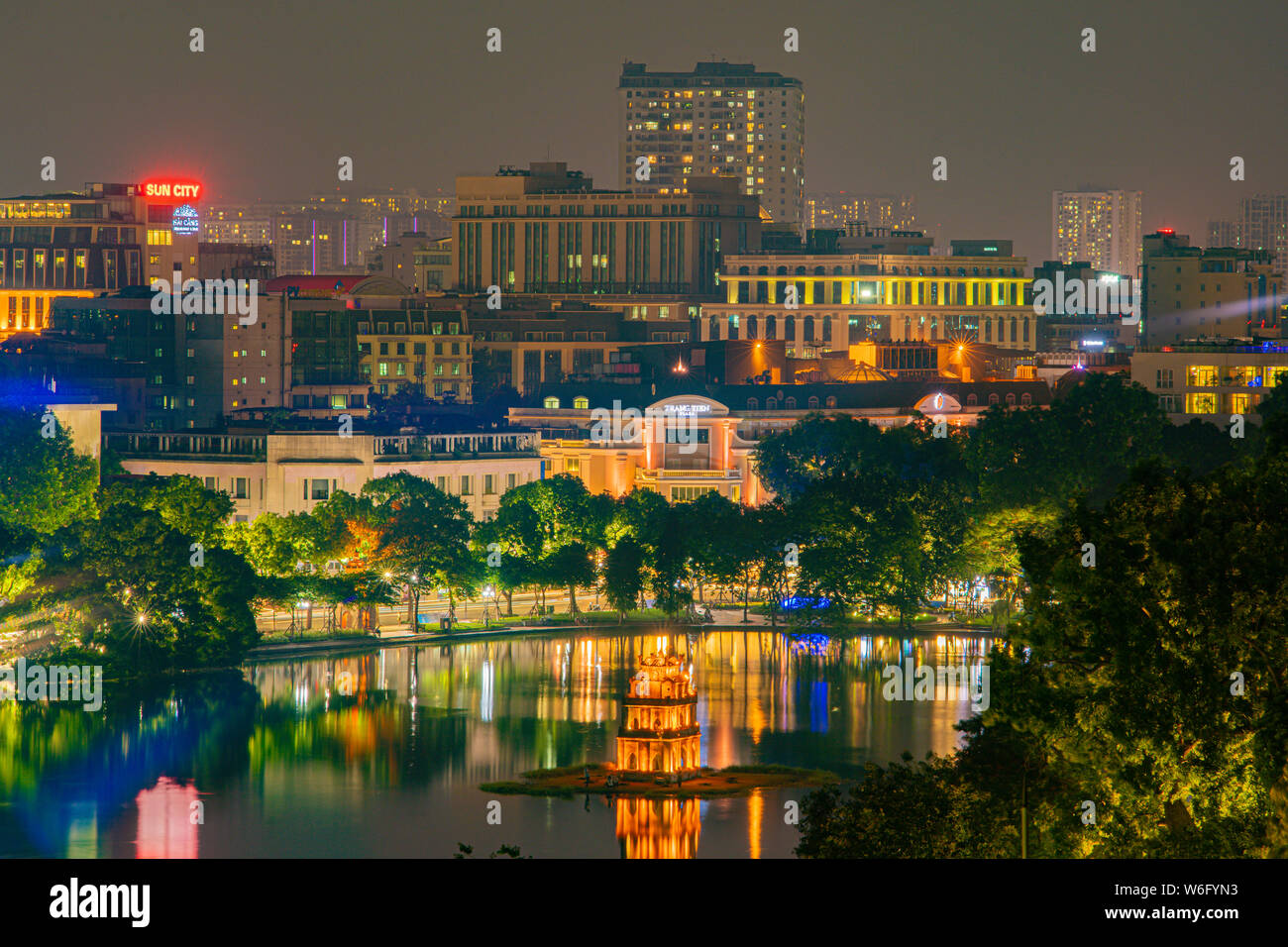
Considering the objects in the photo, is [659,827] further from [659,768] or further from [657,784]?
[659,768]

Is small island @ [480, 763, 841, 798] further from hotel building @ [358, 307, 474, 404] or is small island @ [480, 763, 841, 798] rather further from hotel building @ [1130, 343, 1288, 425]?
hotel building @ [358, 307, 474, 404]

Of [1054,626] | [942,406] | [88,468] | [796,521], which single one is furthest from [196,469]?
[1054,626]

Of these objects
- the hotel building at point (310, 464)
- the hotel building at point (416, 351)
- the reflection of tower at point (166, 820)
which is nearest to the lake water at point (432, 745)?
the reflection of tower at point (166, 820)

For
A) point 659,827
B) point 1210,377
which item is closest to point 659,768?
point 659,827

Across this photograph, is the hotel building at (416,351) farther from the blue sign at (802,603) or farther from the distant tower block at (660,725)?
the distant tower block at (660,725)

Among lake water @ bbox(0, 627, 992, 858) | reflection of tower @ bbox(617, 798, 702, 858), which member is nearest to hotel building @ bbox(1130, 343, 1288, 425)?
lake water @ bbox(0, 627, 992, 858)

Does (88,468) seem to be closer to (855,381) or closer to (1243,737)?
(855,381)
